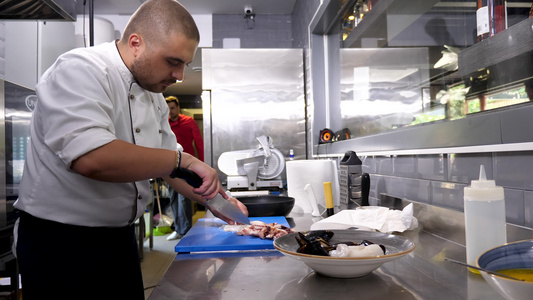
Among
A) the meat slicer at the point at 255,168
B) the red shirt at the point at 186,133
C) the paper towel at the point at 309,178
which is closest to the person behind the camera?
the paper towel at the point at 309,178

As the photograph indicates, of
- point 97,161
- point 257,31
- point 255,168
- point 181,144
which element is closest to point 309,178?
point 97,161

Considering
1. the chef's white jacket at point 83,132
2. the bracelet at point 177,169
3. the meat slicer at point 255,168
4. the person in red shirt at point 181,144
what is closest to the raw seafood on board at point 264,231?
the bracelet at point 177,169

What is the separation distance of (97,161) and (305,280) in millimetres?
603

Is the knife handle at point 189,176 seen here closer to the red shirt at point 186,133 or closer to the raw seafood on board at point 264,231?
the raw seafood on board at point 264,231

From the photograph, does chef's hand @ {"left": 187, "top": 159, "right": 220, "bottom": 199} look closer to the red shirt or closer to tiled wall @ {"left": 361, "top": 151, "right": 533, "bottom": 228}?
tiled wall @ {"left": 361, "top": 151, "right": 533, "bottom": 228}

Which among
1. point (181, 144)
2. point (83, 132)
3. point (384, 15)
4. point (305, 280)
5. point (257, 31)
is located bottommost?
point (305, 280)

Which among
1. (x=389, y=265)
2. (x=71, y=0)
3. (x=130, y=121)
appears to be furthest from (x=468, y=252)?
(x=71, y=0)

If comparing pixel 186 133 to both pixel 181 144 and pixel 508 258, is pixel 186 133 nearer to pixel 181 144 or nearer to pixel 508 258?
pixel 181 144

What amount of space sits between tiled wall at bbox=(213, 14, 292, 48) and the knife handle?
4.01 meters

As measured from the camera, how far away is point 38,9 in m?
1.97

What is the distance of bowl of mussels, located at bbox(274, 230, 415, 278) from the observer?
73 centimetres

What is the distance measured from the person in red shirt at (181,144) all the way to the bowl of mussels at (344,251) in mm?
4188

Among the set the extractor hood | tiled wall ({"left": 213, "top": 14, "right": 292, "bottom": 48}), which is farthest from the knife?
tiled wall ({"left": 213, "top": 14, "right": 292, "bottom": 48})

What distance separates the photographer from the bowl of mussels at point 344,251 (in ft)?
2.40
